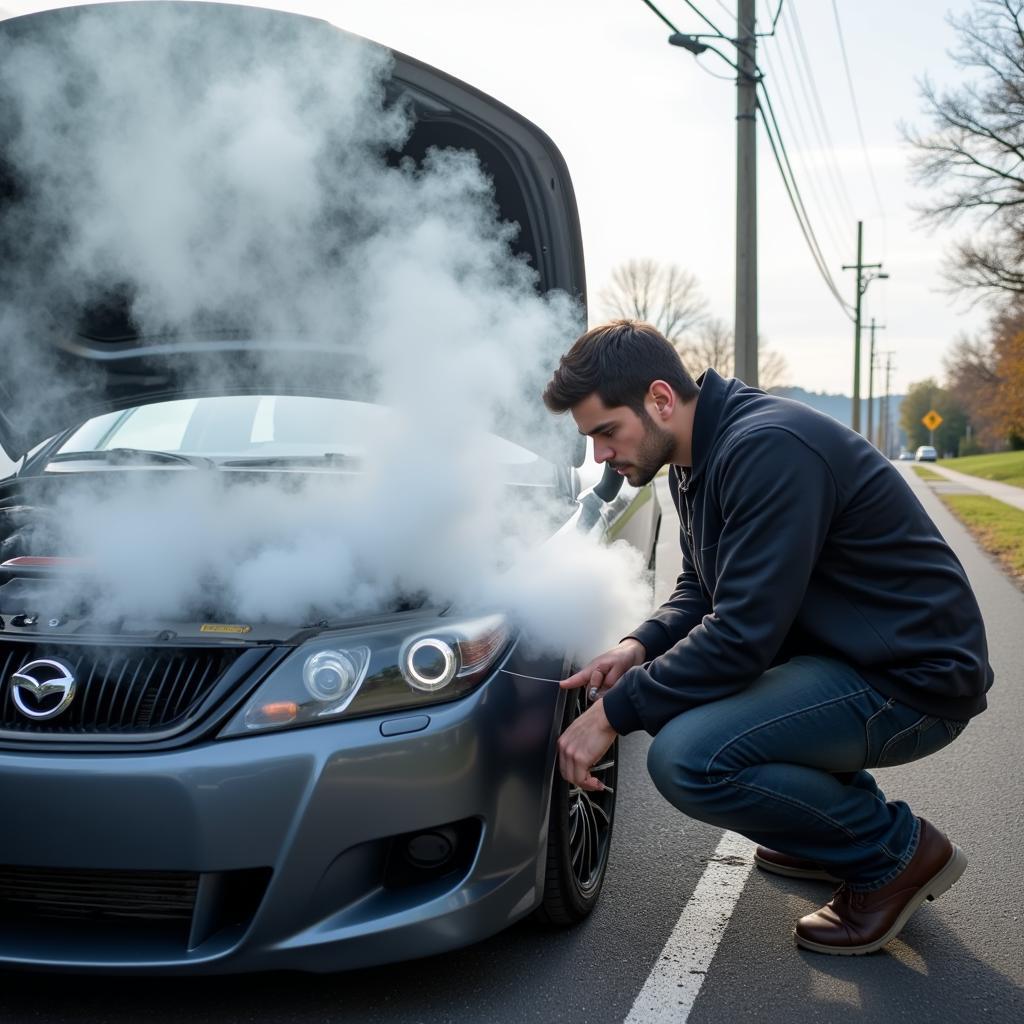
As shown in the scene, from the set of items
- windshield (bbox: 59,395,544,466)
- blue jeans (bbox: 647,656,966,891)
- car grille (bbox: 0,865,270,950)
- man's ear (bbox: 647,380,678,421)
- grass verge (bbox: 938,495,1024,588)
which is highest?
man's ear (bbox: 647,380,678,421)

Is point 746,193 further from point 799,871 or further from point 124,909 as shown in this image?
point 124,909

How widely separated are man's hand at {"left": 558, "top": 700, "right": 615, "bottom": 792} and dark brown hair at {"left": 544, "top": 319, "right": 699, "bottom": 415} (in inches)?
28.2

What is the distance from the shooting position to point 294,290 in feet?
11.2

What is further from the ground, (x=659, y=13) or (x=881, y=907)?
(x=659, y=13)

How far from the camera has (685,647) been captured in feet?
8.25

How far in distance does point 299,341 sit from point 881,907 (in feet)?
7.57

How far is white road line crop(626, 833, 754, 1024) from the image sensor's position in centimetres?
235

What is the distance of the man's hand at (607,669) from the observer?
270 centimetres

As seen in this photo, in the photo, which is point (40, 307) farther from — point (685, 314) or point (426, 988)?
point (685, 314)

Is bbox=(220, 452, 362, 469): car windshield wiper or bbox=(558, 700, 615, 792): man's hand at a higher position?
bbox=(220, 452, 362, 469): car windshield wiper

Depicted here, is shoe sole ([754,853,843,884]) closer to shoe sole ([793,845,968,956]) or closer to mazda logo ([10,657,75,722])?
shoe sole ([793,845,968,956])

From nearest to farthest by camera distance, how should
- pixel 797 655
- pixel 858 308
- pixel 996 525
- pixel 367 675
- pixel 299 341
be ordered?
pixel 367 675 → pixel 797 655 → pixel 299 341 → pixel 996 525 → pixel 858 308

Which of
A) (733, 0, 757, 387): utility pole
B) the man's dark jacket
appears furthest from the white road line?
(733, 0, 757, 387): utility pole

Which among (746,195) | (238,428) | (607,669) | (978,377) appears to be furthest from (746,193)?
(978,377)
